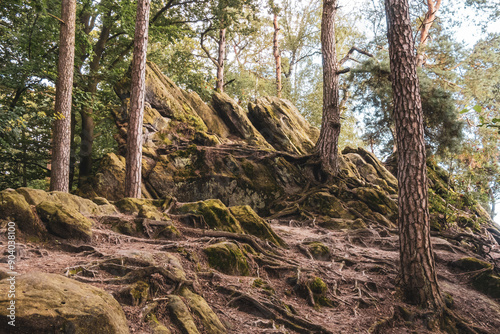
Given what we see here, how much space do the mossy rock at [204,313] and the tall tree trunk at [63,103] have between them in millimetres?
6511

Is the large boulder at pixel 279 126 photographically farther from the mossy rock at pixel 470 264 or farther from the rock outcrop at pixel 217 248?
the mossy rock at pixel 470 264

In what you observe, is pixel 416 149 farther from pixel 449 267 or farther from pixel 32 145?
pixel 32 145

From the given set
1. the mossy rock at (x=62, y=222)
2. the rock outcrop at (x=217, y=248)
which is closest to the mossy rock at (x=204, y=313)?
the rock outcrop at (x=217, y=248)

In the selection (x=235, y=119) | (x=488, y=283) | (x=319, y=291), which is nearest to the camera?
(x=319, y=291)

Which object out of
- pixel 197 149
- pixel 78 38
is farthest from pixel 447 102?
pixel 78 38

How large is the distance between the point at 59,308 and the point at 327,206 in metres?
8.50

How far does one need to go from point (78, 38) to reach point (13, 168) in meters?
6.24

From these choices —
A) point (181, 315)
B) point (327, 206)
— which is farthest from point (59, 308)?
point (327, 206)

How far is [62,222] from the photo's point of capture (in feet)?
13.0

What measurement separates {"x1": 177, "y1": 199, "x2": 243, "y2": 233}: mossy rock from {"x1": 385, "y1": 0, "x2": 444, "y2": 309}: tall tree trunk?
9.25 ft

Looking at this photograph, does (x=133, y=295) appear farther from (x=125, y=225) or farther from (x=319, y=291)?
(x=319, y=291)

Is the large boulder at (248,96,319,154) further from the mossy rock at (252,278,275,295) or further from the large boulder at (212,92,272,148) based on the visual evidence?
the mossy rock at (252,278,275,295)

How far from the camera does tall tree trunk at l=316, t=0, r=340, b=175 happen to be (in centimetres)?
1086

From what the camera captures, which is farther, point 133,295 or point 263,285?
point 263,285
